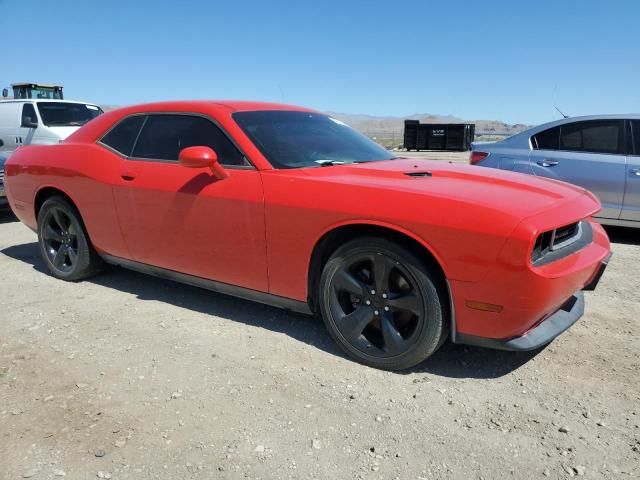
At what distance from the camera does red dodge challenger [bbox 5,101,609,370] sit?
2.58 metres

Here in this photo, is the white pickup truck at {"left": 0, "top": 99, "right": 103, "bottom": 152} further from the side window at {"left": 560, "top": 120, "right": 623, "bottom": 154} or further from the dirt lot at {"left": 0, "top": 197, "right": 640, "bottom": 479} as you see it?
the side window at {"left": 560, "top": 120, "right": 623, "bottom": 154}

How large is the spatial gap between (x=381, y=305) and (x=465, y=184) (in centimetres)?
83

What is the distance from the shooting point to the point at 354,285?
296 centimetres

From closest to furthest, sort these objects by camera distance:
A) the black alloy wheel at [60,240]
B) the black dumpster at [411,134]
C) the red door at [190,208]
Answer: the red door at [190,208]
the black alloy wheel at [60,240]
the black dumpster at [411,134]

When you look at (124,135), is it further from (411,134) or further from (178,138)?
(411,134)

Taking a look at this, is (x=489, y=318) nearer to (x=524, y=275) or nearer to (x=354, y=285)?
(x=524, y=275)

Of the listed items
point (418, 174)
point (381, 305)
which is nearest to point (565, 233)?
point (418, 174)

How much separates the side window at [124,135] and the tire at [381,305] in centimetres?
201

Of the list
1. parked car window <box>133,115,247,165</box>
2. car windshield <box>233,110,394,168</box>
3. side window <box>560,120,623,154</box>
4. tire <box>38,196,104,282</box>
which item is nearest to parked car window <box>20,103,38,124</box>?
tire <box>38,196,104,282</box>

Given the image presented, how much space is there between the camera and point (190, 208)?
3500 mm

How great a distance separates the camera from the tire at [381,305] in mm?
2740

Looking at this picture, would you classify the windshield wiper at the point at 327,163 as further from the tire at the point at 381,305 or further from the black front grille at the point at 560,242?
the black front grille at the point at 560,242

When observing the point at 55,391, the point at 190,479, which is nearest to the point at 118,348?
the point at 55,391

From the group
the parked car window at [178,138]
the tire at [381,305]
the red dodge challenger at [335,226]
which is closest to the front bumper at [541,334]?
the red dodge challenger at [335,226]
